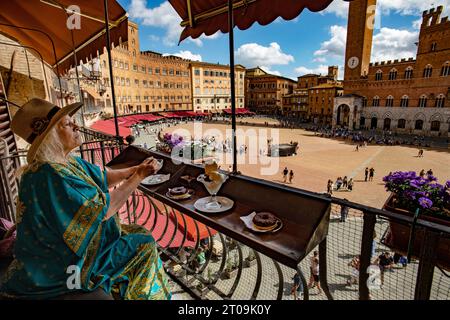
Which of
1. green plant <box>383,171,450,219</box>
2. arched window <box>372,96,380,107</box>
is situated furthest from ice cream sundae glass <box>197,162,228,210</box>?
arched window <box>372,96,380,107</box>


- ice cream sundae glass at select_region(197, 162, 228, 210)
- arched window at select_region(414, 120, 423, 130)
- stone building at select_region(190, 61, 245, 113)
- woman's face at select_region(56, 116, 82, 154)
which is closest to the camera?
woman's face at select_region(56, 116, 82, 154)

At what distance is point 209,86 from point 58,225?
64.0 meters

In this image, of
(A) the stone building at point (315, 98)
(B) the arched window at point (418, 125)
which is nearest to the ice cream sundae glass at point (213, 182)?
(B) the arched window at point (418, 125)

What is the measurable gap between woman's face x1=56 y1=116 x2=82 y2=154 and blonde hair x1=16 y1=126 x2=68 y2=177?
3cm

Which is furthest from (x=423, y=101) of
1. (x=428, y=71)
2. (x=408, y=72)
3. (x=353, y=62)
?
(x=353, y=62)

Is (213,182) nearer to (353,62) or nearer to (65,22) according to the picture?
(65,22)

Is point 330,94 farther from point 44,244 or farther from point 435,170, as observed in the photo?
point 44,244

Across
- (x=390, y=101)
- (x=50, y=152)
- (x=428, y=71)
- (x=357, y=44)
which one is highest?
(x=357, y=44)

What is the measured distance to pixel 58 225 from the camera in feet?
4.46

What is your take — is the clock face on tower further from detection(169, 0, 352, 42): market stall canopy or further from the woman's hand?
the woman's hand

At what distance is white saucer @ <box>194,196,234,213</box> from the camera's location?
6.07 feet

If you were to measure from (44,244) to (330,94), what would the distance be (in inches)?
2269

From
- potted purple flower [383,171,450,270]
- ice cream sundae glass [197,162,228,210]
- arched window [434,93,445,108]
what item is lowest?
potted purple flower [383,171,450,270]

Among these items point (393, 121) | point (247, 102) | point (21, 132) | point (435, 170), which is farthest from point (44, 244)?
point (247, 102)
